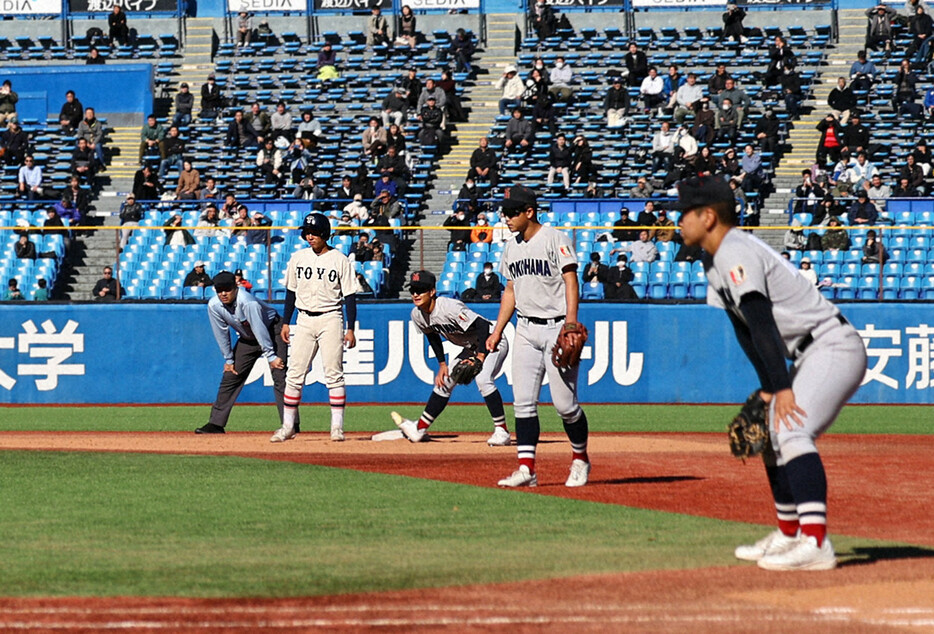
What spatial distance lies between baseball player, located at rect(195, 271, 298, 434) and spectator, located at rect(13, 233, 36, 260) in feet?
31.1

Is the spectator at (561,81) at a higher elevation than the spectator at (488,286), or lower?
higher

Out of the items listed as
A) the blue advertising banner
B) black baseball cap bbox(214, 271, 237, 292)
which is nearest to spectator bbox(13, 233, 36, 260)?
the blue advertising banner

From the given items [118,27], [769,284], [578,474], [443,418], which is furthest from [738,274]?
[118,27]

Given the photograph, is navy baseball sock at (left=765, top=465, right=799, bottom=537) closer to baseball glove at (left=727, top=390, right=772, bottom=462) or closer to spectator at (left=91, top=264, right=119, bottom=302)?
baseball glove at (left=727, top=390, right=772, bottom=462)

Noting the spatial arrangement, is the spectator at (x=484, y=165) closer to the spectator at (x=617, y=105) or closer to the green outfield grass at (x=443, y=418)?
the spectator at (x=617, y=105)

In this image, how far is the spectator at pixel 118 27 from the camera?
3516cm

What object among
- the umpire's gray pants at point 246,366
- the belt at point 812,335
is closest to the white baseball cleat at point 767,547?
the belt at point 812,335

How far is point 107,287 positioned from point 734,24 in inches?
695

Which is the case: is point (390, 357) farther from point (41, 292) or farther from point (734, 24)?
point (734, 24)

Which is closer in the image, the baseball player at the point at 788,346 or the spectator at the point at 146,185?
the baseball player at the point at 788,346

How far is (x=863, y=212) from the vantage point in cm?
2294

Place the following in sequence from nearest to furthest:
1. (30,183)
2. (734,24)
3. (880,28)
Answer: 1. (30,183)
2. (880,28)
3. (734,24)

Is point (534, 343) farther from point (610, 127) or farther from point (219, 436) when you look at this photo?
point (610, 127)

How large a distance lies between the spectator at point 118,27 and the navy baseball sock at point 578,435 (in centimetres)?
2867
